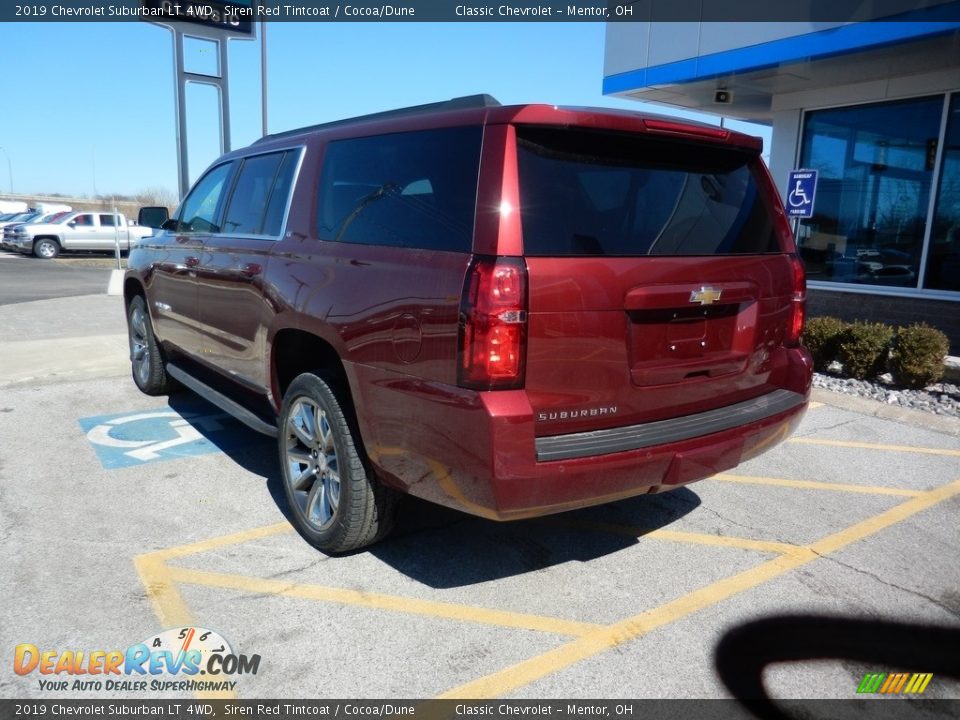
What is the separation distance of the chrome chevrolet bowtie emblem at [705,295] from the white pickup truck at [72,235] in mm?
26953

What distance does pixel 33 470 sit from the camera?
4488 mm

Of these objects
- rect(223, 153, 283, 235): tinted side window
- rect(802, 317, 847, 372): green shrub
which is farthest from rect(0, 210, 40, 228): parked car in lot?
rect(802, 317, 847, 372): green shrub

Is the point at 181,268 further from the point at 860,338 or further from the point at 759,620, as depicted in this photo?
the point at 860,338

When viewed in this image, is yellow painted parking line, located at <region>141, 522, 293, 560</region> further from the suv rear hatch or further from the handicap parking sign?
the handicap parking sign

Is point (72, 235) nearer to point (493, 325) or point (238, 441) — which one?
point (238, 441)

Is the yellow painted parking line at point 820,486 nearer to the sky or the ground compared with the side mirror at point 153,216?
nearer to the ground

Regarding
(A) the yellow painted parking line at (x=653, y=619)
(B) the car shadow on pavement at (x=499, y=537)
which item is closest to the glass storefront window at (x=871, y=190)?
(A) the yellow painted parking line at (x=653, y=619)

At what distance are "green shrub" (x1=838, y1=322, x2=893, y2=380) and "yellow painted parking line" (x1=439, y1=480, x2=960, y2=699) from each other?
3.79m

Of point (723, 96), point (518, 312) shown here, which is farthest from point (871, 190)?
point (518, 312)

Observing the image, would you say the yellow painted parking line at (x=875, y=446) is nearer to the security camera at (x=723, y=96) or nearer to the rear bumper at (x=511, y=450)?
the rear bumper at (x=511, y=450)

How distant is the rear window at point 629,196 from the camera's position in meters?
2.66

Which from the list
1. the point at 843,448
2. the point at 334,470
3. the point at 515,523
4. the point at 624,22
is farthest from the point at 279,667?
the point at 624,22

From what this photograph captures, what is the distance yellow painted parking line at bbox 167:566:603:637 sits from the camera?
9.59ft

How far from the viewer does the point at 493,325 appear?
2486mm
